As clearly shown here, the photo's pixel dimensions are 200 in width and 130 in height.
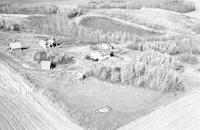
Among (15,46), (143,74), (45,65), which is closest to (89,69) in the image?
(45,65)

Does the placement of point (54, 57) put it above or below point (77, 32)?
below

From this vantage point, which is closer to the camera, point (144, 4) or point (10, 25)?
point (10, 25)

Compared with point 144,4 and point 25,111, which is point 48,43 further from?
point 144,4

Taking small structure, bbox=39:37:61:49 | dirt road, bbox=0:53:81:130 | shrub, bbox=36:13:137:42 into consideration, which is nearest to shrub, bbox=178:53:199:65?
shrub, bbox=36:13:137:42

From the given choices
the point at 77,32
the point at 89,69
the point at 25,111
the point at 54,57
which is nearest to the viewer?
the point at 25,111

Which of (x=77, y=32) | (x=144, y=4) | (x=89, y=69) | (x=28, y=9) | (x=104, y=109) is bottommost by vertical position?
(x=104, y=109)

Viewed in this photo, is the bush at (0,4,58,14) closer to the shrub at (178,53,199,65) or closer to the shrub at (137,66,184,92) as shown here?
the shrub at (178,53,199,65)
